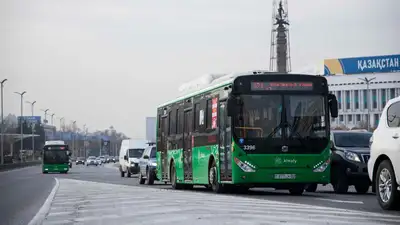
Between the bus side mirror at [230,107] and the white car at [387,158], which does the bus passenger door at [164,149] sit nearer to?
the bus side mirror at [230,107]

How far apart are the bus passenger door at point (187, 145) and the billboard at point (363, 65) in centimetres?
9725

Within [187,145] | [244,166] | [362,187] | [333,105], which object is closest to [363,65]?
[187,145]

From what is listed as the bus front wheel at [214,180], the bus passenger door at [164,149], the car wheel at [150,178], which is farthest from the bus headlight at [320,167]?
the car wheel at [150,178]

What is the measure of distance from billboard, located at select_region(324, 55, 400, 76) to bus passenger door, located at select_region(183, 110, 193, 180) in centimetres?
9725

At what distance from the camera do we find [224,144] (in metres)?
21.6

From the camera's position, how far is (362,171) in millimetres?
21609

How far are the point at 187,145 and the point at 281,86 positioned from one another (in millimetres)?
5751

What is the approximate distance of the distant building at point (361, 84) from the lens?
118312 mm

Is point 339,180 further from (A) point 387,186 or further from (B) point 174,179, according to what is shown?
(A) point 387,186

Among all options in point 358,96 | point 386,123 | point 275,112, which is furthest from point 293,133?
point 358,96

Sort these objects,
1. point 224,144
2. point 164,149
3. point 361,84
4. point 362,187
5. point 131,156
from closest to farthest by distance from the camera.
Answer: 1. point 224,144
2. point 362,187
3. point 164,149
4. point 131,156
5. point 361,84

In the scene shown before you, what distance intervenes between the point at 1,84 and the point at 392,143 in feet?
280

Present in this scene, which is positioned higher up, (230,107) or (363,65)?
(363,65)

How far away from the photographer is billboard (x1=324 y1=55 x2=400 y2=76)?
11994 centimetres
